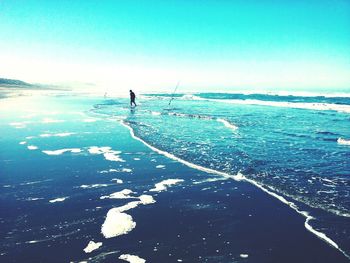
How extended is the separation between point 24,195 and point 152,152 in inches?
210

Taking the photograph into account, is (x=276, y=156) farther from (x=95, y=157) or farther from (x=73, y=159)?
(x=73, y=159)

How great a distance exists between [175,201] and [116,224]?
5.31ft

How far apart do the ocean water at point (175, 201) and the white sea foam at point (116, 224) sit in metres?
0.02

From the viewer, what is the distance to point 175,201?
6.87 metres

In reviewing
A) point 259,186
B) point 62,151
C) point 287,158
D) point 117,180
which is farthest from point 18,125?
point 259,186

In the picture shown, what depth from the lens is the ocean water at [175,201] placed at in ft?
16.0

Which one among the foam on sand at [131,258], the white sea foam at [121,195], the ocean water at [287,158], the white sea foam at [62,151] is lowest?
the foam on sand at [131,258]

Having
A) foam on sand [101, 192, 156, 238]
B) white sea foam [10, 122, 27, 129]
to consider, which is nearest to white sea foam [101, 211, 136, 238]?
foam on sand [101, 192, 156, 238]

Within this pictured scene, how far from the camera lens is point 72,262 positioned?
448 cm

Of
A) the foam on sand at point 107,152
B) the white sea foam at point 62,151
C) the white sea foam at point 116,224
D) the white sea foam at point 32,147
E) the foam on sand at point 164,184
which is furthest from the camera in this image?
the white sea foam at point 32,147

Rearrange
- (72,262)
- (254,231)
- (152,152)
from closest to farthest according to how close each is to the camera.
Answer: (72,262) < (254,231) < (152,152)

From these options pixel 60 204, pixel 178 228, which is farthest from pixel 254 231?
pixel 60 204

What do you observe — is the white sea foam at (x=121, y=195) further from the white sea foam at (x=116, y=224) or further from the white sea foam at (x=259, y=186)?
the white sea foam at (x=259, y=186)

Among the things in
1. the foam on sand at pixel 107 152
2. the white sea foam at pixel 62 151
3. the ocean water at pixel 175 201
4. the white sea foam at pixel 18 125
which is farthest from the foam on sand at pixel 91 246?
the white sea foam at pixel 18 125
